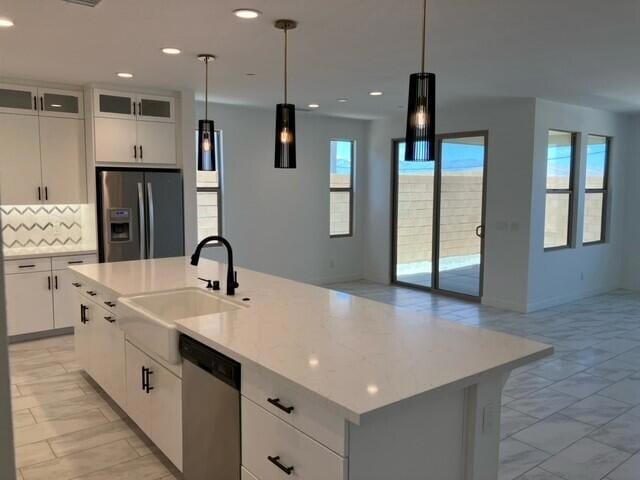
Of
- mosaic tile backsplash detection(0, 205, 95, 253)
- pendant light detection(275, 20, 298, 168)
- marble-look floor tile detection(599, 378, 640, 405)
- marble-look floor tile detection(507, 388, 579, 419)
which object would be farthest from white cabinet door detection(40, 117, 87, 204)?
marble-look floor tile detection(599, 378, 640, 405)

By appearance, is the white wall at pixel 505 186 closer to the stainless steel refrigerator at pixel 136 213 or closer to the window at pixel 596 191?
the window at pixel 596 191

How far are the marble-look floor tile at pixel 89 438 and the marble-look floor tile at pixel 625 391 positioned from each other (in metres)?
3.48

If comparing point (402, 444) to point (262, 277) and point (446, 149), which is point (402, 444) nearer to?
point (262, 277)

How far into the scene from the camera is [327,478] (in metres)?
1.67

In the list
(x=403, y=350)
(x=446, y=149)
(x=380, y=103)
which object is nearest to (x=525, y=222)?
(x=446, y=149)

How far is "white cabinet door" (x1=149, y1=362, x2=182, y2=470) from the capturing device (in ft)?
8.52

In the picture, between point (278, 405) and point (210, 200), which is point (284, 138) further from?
point (210, 200)

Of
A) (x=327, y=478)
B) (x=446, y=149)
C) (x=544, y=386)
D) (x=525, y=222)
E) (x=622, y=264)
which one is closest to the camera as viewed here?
(x=327, y=478)

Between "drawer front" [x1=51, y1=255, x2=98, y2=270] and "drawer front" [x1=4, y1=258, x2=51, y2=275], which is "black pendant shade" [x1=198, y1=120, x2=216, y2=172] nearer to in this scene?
"drawer front" [x1=51, y1=255, x2=98, y2=270]

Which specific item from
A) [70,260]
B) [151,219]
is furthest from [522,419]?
[70,260]

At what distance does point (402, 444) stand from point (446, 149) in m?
6.10

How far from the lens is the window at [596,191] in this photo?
24.2 feet

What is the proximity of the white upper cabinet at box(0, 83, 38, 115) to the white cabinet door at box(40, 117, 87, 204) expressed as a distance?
0.49 ft

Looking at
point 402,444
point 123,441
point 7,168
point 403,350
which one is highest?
point 7,168
